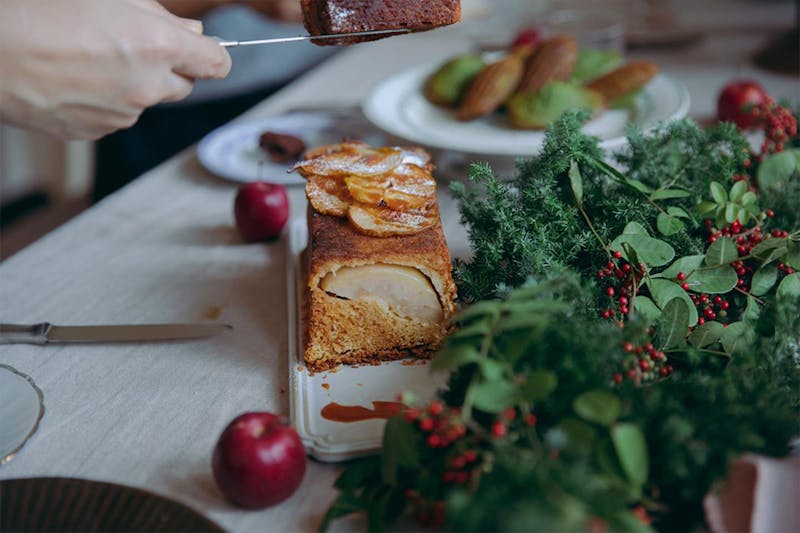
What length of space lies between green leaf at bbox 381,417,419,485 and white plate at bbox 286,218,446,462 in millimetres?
101

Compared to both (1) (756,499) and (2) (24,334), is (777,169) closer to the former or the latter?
(1) (756,499)

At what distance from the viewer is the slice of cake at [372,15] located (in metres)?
1.01

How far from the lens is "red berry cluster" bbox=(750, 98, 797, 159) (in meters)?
1.18

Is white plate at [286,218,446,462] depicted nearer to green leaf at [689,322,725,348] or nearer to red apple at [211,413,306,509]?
red apple at [211,413,306,509]

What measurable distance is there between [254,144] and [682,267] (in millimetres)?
1037

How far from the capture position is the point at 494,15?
2.83 metres

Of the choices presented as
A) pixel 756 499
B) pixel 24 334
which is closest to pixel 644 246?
pixel 756 499

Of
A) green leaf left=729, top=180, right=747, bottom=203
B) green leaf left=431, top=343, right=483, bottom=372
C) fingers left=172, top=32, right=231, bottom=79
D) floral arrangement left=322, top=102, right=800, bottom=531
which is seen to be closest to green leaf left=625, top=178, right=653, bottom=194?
floral arrangement left=322, top=102, right=800, bottom=531

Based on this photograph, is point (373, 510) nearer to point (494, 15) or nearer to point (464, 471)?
point (464, 471)

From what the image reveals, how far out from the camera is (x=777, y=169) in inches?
42.6

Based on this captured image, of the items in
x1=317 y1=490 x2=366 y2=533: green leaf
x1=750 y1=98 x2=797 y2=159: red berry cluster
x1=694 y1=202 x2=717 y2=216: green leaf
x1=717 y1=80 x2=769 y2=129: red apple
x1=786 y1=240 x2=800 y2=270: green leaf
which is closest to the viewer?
x1=317 y1=490 x2=366 y2=533: green leaf

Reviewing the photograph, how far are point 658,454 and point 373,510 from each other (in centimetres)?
26

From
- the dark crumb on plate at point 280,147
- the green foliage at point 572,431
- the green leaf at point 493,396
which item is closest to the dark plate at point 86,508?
the green foliage at point 572,431

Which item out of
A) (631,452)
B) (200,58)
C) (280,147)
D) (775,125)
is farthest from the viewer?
(280,147)
